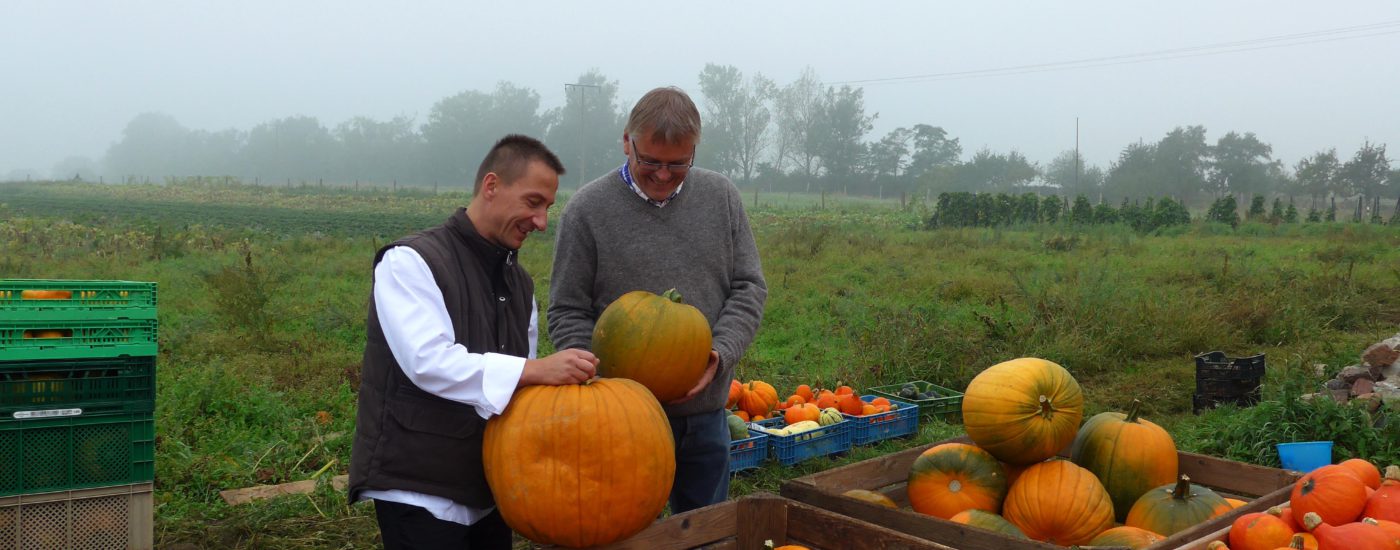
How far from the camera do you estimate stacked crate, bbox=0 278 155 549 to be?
10.6ft

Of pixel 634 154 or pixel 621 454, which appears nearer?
pixel 621 454

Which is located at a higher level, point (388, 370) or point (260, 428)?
point (388, 370)

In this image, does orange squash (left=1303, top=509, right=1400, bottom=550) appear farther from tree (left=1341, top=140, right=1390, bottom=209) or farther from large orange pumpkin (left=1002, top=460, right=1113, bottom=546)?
tree (left=1341, top=140, right=1390, bottom=209)

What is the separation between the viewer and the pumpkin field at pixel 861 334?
5488 mm

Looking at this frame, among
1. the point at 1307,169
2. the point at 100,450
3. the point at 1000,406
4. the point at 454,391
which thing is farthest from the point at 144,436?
Result: the point at 1307,169

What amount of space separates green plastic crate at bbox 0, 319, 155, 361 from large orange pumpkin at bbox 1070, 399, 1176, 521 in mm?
3251

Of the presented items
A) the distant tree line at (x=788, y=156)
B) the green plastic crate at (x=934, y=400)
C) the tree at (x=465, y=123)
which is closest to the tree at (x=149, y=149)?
the distant tree line at (x=788, y=156)

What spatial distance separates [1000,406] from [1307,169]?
71785 millimetres

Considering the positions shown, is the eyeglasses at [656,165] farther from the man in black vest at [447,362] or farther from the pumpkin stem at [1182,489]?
the pumpkin stem at [1182,489]

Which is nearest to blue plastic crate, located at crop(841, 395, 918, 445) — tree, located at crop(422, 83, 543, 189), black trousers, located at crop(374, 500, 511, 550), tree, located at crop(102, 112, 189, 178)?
black trousers, located at crop(374, 500, 511, 550)

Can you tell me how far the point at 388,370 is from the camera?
2281mm

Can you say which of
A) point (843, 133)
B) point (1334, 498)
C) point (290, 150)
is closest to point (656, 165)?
point (1334, 498)

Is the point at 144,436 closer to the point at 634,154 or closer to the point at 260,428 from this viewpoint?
the point at 634,154

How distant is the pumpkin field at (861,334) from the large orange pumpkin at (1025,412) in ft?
0.23
